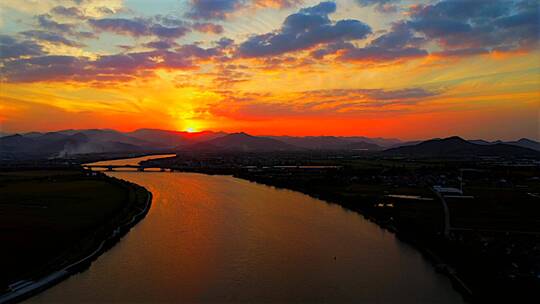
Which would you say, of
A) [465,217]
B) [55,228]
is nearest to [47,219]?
[55,228]

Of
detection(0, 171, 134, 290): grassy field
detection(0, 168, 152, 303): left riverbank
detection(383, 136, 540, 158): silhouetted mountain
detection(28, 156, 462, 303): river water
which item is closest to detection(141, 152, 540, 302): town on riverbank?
detection(28, 156, 462, 303): river water

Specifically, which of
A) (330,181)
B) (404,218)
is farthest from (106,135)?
(404,218)

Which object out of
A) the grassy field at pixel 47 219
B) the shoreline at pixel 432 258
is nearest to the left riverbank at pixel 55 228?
the grassy field at pixel 47 219

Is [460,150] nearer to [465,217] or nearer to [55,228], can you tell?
[465,217]

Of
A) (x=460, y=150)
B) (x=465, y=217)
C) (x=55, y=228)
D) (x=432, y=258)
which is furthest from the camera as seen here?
(x=460, y=150)

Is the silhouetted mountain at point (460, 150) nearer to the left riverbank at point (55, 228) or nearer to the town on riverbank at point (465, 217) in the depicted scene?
the town on riverbank at point (465, 217)

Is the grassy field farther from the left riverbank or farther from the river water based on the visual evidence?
the river water
